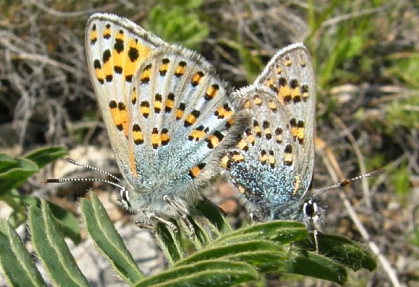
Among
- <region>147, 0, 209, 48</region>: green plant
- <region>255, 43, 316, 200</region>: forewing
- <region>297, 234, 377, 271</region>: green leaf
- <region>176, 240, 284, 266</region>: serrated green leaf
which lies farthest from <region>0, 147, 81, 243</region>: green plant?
<region>147, 0, 209, 48</region>: green plant

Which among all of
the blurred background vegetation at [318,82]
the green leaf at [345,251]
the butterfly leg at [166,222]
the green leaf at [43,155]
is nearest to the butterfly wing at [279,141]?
the green leaf at [345,251]

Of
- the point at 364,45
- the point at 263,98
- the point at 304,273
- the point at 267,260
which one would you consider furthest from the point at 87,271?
the point at 364,45

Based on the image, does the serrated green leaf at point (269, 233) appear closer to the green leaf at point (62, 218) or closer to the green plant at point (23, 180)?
the green plant at point (23, 180)

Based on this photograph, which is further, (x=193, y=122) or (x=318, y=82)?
(x=318, y=82)

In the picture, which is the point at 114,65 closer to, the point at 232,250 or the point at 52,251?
the point at 52,251

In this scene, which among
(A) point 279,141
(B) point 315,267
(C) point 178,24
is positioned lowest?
(B) point 315,267

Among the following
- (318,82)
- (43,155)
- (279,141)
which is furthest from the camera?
(318,82)

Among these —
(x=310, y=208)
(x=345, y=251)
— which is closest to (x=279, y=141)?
(x=310, y=208)

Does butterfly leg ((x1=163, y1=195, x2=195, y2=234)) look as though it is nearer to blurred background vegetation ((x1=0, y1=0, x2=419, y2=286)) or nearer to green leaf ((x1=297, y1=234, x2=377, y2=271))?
green leaf ((x1=297, y1=234, x2=377, y2=271))
